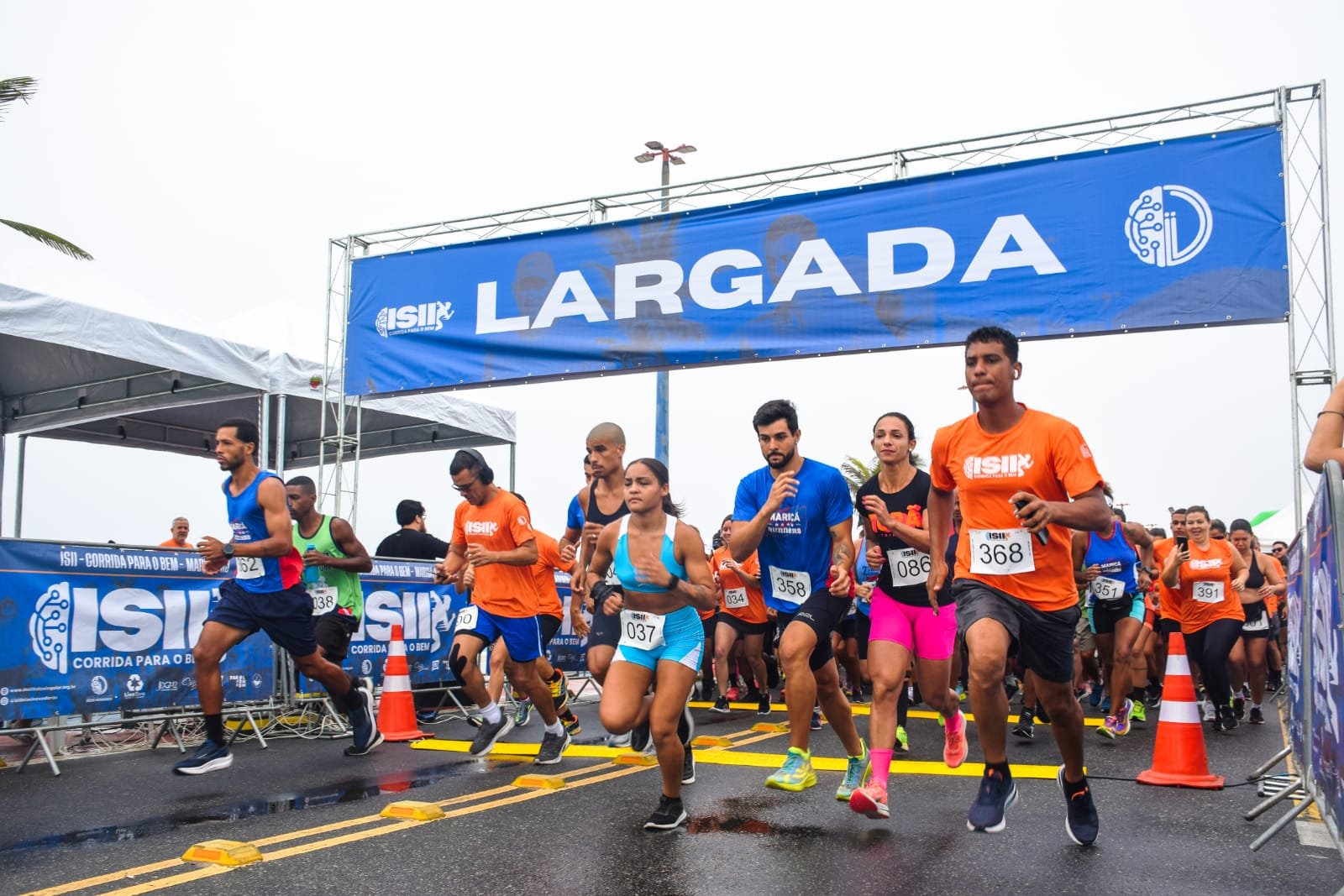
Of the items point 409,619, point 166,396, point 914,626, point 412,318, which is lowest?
point 409,619

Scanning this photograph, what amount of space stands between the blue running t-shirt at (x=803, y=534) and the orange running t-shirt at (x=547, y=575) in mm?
3055

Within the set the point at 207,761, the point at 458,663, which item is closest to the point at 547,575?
the point at 458,663

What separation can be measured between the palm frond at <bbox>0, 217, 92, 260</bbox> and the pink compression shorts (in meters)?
9.71

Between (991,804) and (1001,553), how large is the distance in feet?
3.62

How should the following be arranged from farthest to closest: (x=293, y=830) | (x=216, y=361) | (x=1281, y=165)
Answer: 1. (x=216, y=361)
2. (x=1281, y=165)
3. (x=293, y=830)

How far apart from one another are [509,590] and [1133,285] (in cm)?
641

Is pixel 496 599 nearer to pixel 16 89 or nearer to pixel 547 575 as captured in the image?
pixel 547 575

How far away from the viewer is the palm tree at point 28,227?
11.6 m

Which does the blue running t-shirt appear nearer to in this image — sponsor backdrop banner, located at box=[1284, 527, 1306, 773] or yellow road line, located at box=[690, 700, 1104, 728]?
sponsor backdrop banner, located at box=[1284, 527, 1306, 773]

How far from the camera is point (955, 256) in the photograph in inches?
442

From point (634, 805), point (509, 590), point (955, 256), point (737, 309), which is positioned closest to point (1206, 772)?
point (634, 805)

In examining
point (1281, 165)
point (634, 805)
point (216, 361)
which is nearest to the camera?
point (634, 805)

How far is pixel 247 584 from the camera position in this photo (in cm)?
783

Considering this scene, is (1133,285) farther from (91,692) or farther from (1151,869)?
(91,692)
